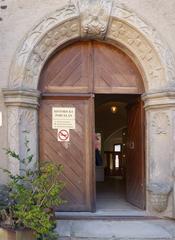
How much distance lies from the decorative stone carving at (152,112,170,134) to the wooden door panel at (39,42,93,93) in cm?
121

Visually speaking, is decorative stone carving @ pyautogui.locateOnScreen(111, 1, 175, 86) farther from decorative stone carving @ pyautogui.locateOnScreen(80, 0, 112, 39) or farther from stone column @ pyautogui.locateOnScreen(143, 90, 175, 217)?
stone column @ pyautogui.locateOnScreen(143, 90, 175, 217)

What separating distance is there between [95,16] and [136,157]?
2.59 meters

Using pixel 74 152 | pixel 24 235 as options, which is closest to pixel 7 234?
pixel 24 235

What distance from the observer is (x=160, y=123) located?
564 centimetres

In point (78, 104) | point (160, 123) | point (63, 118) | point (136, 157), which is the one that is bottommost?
point (136, 157)

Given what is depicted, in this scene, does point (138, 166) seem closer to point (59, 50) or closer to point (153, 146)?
point (153, 146)

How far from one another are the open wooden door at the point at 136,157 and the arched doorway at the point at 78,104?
0.03 meters

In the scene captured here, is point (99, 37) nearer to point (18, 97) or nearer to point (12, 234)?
point (18, 97)

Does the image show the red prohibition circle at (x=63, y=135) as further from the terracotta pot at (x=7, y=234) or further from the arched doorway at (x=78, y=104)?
the terracotta pot at (x=7, y=234)

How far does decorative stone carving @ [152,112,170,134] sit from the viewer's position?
5.61 metres

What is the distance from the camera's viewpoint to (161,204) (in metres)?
5.49

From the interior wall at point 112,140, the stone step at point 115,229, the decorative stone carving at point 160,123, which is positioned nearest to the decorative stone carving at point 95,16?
the decorative stone carving at point 160,123

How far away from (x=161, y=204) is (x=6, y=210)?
2496 millimetres

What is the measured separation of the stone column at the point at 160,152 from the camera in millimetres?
5500
